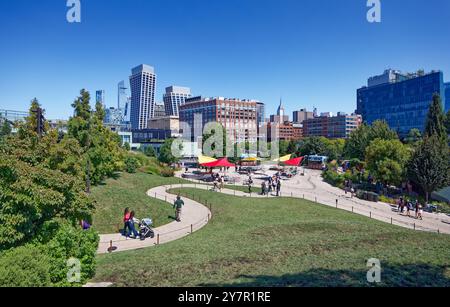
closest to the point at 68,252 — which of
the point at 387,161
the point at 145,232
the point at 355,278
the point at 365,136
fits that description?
the point at 145,232

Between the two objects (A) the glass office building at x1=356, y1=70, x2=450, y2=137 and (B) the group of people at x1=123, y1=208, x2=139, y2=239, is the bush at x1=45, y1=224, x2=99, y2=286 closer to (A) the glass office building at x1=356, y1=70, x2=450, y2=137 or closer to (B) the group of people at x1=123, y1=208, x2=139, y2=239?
(B) the group of people at x1=123, y1=208, x2=139, y2=239

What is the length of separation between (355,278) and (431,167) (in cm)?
3038

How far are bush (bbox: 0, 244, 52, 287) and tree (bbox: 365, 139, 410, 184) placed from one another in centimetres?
3718

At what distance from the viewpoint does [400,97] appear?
146 metres

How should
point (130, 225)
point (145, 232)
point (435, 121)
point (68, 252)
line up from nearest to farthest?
point (68, 252) < point (145, 232) < point (130, 225) < point (435, 121)

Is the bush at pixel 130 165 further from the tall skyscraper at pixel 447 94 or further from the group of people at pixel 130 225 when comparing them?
the tall skyscraper at pixel 447 94

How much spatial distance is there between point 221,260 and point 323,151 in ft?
248

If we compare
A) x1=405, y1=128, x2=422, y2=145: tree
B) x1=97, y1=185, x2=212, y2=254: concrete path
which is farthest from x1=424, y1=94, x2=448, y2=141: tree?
x1=97, y1=185, x2=212, y2=254: concrete path

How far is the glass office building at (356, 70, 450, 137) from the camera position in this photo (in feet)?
438

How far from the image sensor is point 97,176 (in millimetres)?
28031

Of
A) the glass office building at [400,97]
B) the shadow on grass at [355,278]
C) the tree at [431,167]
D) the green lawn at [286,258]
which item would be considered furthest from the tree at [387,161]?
the glass office building at [400,97]

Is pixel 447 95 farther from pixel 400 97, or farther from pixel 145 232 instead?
pixel 145 232

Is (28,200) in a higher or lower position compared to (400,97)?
lower

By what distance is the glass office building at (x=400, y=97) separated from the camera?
133375 mm
